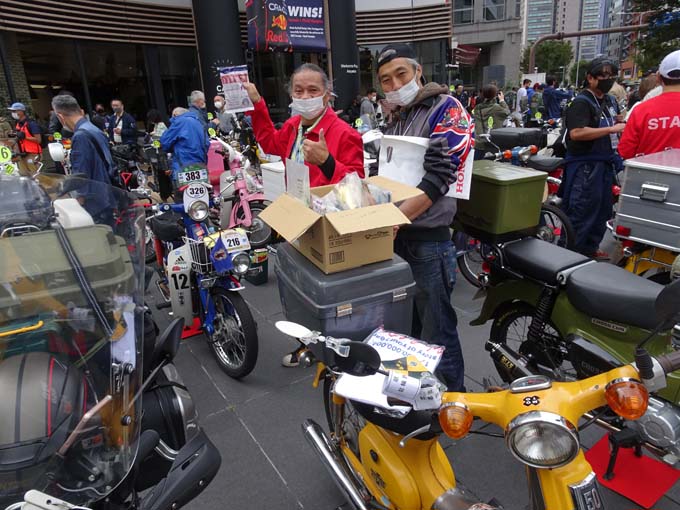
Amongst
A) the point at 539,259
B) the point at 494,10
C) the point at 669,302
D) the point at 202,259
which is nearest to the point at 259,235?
the point at 202,259

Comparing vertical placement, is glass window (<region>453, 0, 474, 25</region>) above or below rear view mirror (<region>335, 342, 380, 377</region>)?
above

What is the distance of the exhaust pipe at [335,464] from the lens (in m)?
1.87

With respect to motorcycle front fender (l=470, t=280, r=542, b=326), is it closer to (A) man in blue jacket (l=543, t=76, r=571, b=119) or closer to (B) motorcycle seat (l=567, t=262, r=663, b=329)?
(B) motorcycle seat (l=567, t=262, r=663, b=329)

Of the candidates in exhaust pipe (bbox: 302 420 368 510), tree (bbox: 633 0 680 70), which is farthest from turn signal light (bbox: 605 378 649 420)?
tree (bbox: 633 0 680 70)

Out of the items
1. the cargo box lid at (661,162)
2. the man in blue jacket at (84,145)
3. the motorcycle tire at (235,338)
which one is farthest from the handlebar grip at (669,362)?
the man in blue jacket at (84,145)

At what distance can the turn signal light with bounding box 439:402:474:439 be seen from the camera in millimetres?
1267


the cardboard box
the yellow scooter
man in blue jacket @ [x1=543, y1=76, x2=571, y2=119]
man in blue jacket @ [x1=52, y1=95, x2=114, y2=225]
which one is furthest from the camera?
man in blue jacket @ [x1=543, y1=76, x2=571, y2=119]

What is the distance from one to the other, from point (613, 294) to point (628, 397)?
3.44 feet

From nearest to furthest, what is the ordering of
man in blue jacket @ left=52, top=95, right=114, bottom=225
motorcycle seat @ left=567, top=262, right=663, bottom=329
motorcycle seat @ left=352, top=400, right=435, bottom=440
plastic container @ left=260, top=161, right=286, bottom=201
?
motorcycle seat @ left=352, top=400, right=435, bottom=440 < motorcycle seat @ left=567, top=262, right=663, bottom=329 < man in blue jacket @ left=52, top=95, right=114, bottom=225 < plastic container @ left=260, top=161, right=286, bottom=201

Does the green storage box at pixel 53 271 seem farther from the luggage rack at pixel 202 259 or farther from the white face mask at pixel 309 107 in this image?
the luggage rack at pixel 202 259

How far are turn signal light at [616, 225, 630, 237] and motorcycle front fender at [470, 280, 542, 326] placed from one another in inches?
38.4

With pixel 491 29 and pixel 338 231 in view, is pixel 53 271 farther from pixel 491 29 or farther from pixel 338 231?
pixel 491 29

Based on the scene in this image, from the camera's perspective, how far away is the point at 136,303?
157cm

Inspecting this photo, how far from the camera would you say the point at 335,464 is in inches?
77.5
